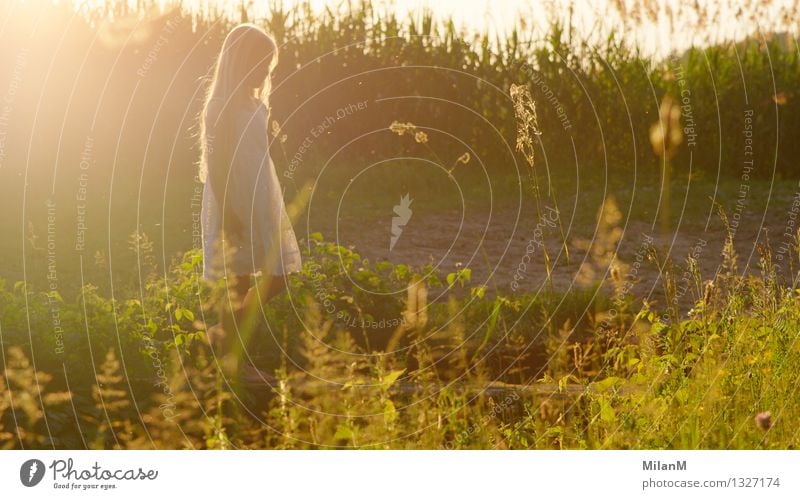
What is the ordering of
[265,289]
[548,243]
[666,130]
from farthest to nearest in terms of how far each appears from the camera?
[548,243], [666,130], [265,289]

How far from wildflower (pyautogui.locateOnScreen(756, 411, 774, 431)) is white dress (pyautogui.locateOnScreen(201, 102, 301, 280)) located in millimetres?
2354

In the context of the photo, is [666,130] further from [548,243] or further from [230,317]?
[230,317]

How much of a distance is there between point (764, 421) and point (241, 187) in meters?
2.68

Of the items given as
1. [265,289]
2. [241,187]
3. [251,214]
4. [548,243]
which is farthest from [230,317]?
[548,243]

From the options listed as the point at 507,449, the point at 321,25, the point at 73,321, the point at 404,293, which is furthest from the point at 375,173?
the point at 507,449

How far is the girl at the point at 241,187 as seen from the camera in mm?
5289

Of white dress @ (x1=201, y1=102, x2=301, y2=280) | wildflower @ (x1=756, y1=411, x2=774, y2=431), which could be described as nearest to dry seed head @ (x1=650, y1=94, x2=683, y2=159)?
white dress @ (x1=201, y1=102, x2=301, y2=280)

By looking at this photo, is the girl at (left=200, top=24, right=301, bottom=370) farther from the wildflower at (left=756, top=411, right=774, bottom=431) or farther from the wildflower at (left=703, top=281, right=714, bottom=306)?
the wildflower at (left=756, top=411, right=774, bottom=431)

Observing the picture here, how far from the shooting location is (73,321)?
211 inches

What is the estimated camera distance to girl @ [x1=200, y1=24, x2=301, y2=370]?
5.29 metres

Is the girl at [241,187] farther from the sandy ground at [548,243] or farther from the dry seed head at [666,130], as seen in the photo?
the dry seed head at [666,130]

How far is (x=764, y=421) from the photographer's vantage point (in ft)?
13.4

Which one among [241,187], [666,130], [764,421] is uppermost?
[666,130]

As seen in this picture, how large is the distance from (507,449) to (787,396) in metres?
1.23
